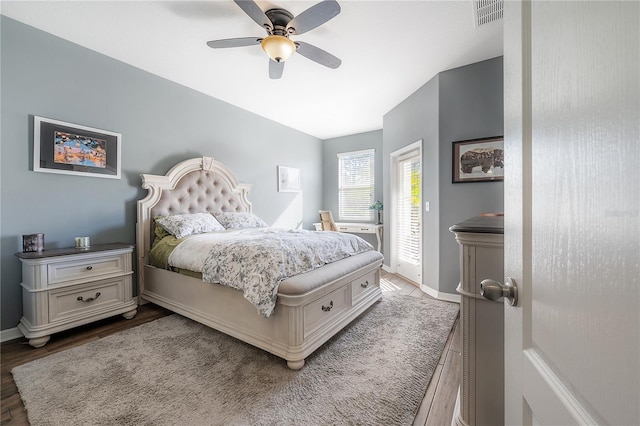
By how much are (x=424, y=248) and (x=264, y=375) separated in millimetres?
2494

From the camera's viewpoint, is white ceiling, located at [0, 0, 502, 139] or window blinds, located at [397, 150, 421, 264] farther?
window blinds, located at [397, 150, 421, 264]

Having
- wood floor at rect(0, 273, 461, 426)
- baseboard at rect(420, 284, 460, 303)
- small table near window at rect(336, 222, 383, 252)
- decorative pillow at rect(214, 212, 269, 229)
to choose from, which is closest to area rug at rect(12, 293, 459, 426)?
wood floor at rect(0, 273, 461, 426)

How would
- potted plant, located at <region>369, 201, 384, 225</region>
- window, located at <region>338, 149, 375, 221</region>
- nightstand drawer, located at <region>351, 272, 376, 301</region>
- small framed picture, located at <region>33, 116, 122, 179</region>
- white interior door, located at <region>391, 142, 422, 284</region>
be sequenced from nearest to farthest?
small framed picture, located at <region>33, 116, 122, 179</region>, nightstand drawer, located at <region>351, 272, 376, 301</region>, white interior door, located at <region>391, 142, 422, 284</region>, potted plant, located at <region>369, 201, 384, 225</region>, window, located at <region>338, 149, 375, 221</region>

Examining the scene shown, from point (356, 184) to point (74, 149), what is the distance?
14.4 ft

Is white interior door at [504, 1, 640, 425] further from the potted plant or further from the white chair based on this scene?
the white chair

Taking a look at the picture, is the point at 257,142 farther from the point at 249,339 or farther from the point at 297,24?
the point at 249,339

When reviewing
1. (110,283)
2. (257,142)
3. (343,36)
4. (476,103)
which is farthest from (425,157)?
(110,283)

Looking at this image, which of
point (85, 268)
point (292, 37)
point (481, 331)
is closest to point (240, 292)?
point (85, 268)

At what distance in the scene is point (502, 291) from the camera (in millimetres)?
603

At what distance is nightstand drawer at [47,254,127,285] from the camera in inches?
81.4

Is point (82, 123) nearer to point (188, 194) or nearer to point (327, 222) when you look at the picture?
point (188, 194)

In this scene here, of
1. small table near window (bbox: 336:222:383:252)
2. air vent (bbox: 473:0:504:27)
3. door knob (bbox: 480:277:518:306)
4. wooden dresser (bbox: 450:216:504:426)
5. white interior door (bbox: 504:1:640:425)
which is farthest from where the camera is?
small table near window (bbox: 336:222:383:252)

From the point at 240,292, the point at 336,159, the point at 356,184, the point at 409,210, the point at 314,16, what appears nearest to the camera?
the point at 314,16

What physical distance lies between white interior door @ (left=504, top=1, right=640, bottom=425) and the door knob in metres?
0.02
